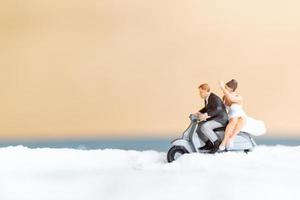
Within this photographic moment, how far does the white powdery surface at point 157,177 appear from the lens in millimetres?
2057

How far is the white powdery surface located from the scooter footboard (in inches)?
2.2

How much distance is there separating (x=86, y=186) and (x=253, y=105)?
106 centimetres

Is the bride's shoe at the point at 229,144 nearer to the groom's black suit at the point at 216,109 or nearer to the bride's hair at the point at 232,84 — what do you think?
the groom's black suit at the point at 216,109

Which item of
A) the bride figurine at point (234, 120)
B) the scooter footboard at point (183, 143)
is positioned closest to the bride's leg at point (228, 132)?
the bride figurine at point (234, 120)

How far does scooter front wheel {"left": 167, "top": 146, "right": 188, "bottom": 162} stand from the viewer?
8.04ft

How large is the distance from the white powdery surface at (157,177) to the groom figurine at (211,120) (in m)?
0.07

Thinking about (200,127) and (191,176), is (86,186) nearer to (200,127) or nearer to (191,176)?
(191,176)

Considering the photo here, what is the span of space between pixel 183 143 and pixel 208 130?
0.41 ft

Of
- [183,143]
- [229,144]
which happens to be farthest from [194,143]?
[229,144]

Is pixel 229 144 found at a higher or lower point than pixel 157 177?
higher

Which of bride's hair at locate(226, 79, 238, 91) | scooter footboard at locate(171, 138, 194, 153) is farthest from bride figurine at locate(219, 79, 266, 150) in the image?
scooter footboard at locate(171, 138, 194, 153)

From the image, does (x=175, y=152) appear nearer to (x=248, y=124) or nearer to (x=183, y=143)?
(x=183, y=143)

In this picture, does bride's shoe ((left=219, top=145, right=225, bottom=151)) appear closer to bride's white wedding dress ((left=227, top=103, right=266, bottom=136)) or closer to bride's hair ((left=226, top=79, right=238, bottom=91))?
bride's white wedding dress ((left=227, top=103, right=266, bottom=136))

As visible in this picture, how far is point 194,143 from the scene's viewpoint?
2.43 meters
